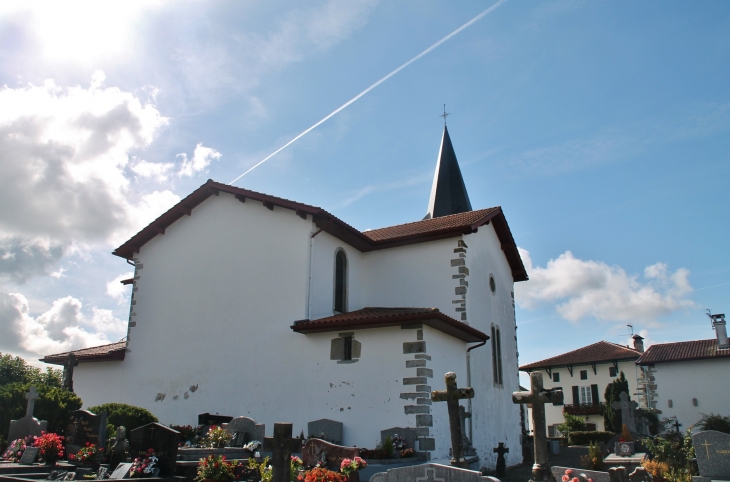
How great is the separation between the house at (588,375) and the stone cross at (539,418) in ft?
95.3

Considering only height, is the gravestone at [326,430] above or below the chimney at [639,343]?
below

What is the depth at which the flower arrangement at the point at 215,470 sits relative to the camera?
356 inches

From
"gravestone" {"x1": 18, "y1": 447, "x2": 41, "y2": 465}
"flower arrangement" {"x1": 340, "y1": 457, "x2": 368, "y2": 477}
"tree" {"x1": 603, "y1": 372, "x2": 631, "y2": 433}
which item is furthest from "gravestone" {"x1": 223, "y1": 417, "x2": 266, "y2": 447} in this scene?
"tree" {"x1": 603, "y1": 372, "x2": 631, "y2": 433}

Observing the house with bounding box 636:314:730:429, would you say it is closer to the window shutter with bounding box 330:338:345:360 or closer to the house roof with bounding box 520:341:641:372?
the house roof with bounding box 520:341:641:372

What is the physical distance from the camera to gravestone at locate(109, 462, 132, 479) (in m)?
9.23

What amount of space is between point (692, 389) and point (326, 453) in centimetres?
2542

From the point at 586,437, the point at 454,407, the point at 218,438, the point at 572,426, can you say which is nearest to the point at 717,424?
the point at 586,437

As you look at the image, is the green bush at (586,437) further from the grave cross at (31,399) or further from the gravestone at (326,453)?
the grave cross at (31,399)

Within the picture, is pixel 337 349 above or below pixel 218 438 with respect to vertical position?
above

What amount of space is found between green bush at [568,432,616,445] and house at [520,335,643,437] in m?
5.17

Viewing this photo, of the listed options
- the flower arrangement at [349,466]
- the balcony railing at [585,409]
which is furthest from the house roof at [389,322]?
the balcony railing at [585,409]

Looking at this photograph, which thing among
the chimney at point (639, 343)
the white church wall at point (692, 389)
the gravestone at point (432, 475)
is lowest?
the gravestone at point (432, 475)

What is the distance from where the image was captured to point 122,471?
30.6ft

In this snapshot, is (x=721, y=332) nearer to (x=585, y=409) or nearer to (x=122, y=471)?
(x=585, y=409)
